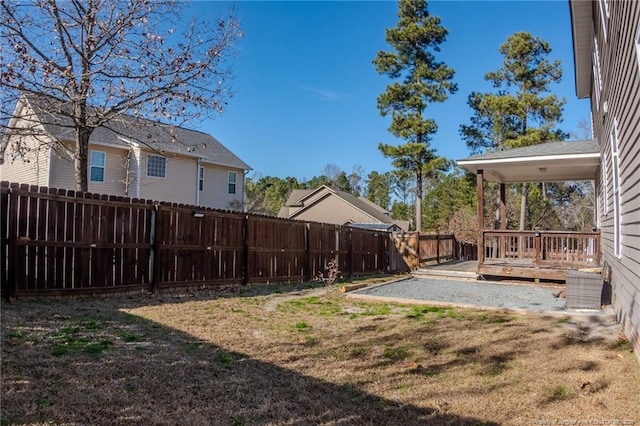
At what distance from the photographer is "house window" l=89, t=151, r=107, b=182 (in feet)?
55.5

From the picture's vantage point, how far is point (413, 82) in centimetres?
2598

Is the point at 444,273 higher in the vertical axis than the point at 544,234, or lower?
lower

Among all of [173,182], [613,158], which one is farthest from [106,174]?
[613,158]

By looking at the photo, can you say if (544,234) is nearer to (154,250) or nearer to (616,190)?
(616,190)

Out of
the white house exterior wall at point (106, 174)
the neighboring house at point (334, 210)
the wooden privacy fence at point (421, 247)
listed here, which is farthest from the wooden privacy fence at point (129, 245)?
the neighboring house at point (334, 210)

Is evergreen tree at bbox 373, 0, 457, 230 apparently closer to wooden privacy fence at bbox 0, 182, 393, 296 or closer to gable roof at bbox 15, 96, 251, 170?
gable roof at bbox 15, 96, 251, 170

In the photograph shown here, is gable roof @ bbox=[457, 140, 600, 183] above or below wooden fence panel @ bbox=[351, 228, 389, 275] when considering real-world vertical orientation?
above

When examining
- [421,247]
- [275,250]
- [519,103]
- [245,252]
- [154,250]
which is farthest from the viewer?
[519,103]

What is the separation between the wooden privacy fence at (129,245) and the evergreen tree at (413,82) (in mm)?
15337

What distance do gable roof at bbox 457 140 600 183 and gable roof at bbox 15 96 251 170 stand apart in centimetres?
750

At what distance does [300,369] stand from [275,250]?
273 inches

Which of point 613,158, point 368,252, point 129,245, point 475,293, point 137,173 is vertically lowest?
point 475,293

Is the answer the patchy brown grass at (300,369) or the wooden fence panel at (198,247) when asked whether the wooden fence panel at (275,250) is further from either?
the patchy brown grass at (300,369)

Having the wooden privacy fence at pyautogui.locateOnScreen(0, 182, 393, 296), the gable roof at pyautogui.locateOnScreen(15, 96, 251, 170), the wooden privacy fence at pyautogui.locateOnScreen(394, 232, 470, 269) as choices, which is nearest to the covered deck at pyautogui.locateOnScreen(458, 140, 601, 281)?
the wooden privacy fence at pyautogui.locateOnScreen(394, 232, 470, 269)
